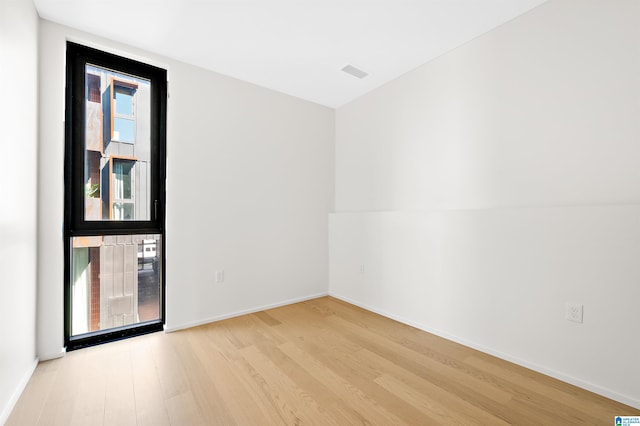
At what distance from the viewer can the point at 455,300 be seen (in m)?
2.42

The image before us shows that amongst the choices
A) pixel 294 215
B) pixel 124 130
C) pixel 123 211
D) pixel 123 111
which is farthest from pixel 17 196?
pixel 294 215

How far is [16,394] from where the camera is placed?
163 centimetres

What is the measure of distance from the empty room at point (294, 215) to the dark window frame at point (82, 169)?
0.02 meters

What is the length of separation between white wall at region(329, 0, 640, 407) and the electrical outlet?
1.2 inches

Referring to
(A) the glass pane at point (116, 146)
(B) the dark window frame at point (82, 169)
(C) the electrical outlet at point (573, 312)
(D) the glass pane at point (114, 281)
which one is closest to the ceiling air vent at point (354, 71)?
(B) the dark window frame at point (82, 169)

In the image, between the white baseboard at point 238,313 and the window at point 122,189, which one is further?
the white baseboard at point 238,313

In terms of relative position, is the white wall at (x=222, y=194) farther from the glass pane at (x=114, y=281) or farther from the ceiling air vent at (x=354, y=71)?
the ceiling air vent at (x=354, y=71)

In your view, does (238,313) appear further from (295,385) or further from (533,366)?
(533,366)

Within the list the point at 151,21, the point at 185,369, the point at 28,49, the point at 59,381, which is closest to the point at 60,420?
the point at 59,381

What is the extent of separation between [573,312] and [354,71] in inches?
107

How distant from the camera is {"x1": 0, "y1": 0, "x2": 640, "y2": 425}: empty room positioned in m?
1.64

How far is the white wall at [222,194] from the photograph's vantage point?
6.98 feet

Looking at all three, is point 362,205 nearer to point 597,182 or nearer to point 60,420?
point 597,182

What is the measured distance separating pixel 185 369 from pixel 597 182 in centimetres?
299
